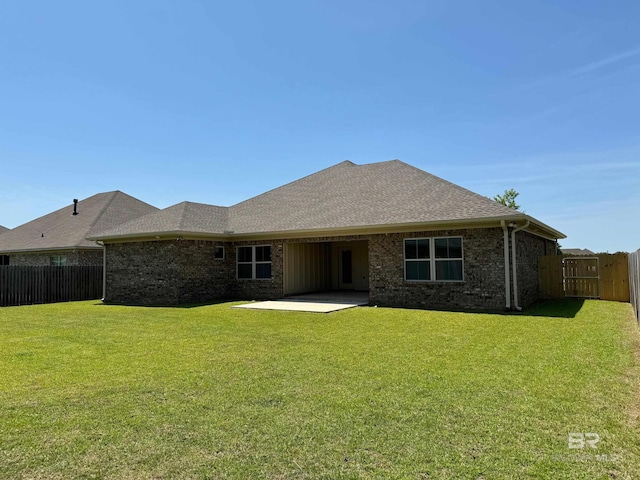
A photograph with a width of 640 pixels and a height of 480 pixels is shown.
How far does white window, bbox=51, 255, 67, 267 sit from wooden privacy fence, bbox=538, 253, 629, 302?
918 inches

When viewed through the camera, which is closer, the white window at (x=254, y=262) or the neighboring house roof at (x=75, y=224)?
the white window at (x=254, y=262)

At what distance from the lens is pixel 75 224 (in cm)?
2383

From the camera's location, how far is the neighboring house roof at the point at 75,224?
72.0 feet

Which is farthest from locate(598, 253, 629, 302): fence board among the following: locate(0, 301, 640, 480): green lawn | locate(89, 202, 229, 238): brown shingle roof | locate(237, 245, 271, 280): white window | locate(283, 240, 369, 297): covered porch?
locate(89, 202, 229, 238): brown shingle roof

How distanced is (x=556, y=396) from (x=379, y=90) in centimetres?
1372

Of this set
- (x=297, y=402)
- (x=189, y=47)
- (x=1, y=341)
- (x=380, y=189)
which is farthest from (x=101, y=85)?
(x=297, y=402)

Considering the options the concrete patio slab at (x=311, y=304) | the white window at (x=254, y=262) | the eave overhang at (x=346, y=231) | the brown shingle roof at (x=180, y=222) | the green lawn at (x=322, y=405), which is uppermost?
the brown shingle roof at (x=180, y=222)

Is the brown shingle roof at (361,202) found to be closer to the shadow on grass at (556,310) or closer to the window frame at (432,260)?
the window frame at (432,260)

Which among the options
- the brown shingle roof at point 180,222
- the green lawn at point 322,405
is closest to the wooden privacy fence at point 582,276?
the green lawn at point 322,405

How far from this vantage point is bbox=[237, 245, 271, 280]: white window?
17047 mm

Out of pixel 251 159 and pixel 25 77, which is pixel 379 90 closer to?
pixel 251 159

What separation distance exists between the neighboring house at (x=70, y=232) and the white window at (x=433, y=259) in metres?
15.9

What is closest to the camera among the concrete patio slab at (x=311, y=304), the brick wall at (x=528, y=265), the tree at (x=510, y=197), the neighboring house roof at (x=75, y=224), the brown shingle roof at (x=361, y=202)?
the brick wall at (x=528, y=265)

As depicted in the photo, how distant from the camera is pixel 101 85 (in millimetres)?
14617
